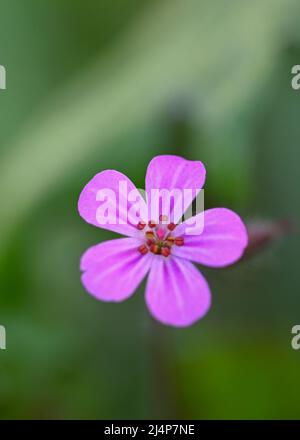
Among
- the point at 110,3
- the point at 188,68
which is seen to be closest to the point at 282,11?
the point at 188,68

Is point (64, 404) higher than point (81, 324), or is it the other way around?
point (81, 324)

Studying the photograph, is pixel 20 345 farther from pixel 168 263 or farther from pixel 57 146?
pixel 168 263

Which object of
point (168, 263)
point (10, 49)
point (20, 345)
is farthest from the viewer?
point (10, 49)

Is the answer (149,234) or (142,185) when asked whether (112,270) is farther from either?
(142,185)

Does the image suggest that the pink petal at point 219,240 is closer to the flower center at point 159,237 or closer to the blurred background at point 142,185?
the flower center at point 159,237

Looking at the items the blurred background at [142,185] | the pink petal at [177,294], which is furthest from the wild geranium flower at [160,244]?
the blurred background at [142,185]

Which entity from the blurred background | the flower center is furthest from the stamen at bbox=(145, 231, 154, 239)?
the blurred background
